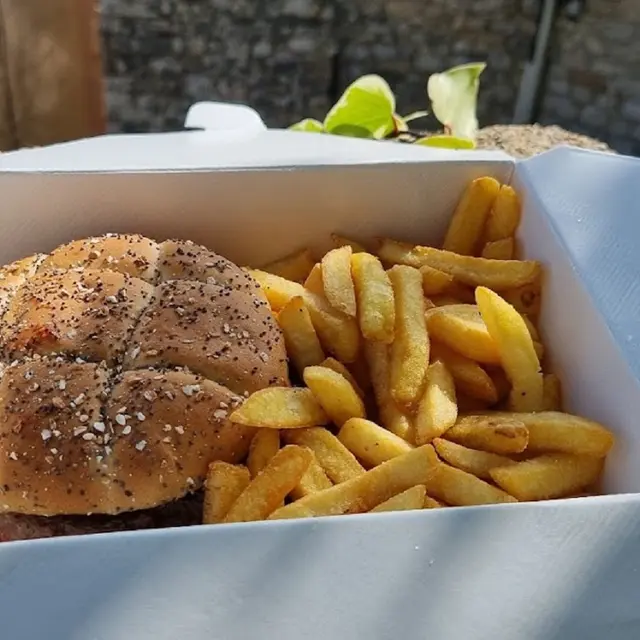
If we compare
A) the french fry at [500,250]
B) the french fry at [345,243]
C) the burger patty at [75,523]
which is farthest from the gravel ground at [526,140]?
the burger patty at [75,523]

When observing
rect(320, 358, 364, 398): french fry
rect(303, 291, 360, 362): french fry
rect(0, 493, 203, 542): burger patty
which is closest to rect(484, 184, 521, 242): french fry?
rect(303, 291, 360, 362): french fry

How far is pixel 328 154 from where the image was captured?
2.44m

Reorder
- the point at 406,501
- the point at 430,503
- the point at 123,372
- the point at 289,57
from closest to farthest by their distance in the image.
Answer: the point at 406,501
the point at 430,503
the point at 123,372
the point at 289,57

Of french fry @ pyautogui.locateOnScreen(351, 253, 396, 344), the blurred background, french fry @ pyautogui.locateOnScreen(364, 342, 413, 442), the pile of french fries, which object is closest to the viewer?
the pile of french fries

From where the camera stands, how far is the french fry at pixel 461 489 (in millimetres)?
1581

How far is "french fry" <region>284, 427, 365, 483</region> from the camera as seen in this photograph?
1.65 m

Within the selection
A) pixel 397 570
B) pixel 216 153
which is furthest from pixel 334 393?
pixel 216 153

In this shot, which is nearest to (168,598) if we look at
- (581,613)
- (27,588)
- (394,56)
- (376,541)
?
(27,588)

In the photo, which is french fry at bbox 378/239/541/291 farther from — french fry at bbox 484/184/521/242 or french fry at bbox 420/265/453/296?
french fry at bbox 484/184/521/242

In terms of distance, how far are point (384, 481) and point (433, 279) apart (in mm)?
726

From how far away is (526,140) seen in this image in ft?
11.6

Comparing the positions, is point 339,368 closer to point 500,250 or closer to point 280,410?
point 280,410

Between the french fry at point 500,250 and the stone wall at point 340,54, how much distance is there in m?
3.73

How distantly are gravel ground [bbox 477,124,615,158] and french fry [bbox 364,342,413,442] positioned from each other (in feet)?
5.53
